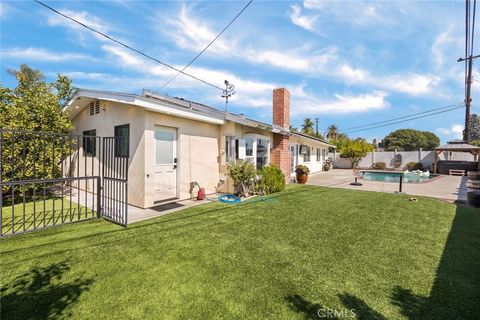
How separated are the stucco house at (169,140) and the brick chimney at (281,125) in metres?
0.09

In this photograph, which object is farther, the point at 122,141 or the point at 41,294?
the point at 122,141

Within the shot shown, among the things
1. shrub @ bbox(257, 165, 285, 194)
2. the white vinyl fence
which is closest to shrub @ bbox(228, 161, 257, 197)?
shrub @ bbox(257, 165, 285, 194)

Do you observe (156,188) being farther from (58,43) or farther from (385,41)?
(385,41)

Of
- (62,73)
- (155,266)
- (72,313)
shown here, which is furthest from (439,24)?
(62,73)

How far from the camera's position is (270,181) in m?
9.95

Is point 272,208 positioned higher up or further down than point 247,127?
further down

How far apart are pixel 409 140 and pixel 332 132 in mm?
30169

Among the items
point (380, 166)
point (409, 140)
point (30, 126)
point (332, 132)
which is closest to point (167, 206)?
point (30, 126)

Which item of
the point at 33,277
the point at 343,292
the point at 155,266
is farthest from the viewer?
the point at 155,266

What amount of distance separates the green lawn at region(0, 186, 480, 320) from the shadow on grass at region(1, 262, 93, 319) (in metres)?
0.01

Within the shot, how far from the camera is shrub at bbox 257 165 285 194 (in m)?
9.75

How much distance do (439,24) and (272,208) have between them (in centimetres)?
884

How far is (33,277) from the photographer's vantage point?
325 centimetres

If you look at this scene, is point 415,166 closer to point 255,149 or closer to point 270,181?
point 270,181
